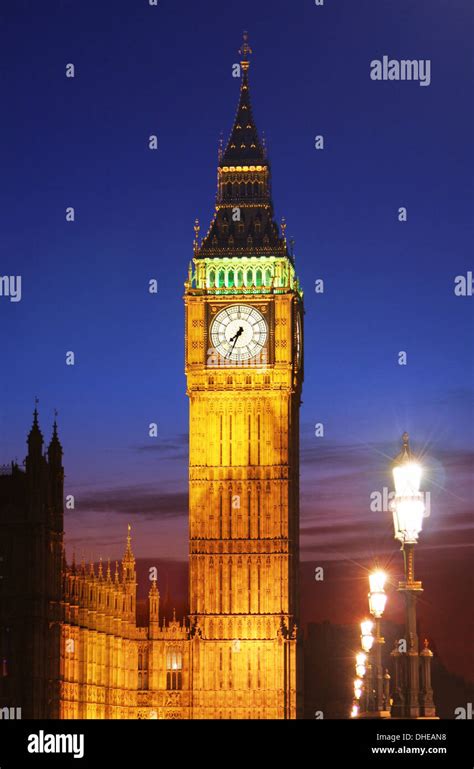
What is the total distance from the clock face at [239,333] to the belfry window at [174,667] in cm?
1648

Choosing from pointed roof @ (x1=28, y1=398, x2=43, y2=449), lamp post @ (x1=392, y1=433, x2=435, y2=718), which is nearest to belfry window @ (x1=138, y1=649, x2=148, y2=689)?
pointed roof @ (x1=28, y1=398, x2=43, y2=449)

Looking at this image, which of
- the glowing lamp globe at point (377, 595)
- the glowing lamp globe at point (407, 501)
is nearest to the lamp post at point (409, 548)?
the glowing lamp globe at point (407, 501)

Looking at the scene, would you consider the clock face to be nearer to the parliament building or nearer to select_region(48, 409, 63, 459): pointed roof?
the parliament building

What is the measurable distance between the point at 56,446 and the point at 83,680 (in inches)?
650

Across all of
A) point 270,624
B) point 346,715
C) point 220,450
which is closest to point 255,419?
point 220,450

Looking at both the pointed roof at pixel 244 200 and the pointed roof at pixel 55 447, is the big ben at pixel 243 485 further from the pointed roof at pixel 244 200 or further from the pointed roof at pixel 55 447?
the pointed roof at pixel 55 447

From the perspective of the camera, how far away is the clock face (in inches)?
3893

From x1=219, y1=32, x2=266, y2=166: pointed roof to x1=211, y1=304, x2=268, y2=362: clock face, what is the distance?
31.1 feet

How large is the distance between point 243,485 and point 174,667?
420 inches

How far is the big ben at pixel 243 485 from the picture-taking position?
97.2m

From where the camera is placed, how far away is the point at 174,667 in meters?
98.2

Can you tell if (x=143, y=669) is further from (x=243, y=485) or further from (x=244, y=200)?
(x=244, y=200)

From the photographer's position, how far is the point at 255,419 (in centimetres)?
9906

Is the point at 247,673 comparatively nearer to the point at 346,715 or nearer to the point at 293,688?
the point at 293,688
